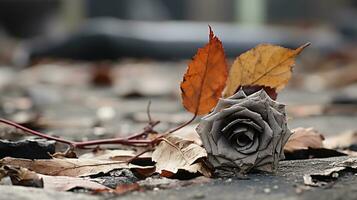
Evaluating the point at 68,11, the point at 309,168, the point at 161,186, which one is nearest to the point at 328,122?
the point at 309,168

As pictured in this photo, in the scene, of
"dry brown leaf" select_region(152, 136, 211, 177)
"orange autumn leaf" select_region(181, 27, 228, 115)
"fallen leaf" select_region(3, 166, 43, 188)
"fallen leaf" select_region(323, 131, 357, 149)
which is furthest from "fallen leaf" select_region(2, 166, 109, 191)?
"fallen leaf" select_region(323, 131, 357, 149)

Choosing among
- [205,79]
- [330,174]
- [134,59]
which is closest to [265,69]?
[205,79]

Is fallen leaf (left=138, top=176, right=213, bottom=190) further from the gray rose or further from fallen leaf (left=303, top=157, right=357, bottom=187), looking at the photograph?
fallen leaf (left=303, top=157, right=357, bottom=187)

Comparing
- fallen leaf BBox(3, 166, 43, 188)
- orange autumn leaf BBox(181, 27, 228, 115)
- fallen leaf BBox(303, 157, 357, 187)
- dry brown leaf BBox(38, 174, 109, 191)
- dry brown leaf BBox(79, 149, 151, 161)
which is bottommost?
fallen leaf BBox(303, 157, 357, 187)

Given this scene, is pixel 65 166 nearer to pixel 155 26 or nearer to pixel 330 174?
pixel 330 174

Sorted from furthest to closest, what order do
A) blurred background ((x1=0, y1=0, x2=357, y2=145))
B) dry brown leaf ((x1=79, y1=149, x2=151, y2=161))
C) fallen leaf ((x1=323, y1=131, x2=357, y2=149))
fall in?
blurred background ((x1=0, y1=0, x2=357, y2=145))
fallen leaf ((x1=323, y1=131, x2=357, y2=149))
dry brown leaf ((x1=79, y1=149, x2=151, y2=161))

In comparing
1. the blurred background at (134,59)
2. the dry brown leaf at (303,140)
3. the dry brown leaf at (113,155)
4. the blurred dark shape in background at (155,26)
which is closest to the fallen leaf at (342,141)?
the dry brown leaf at (303,140)
